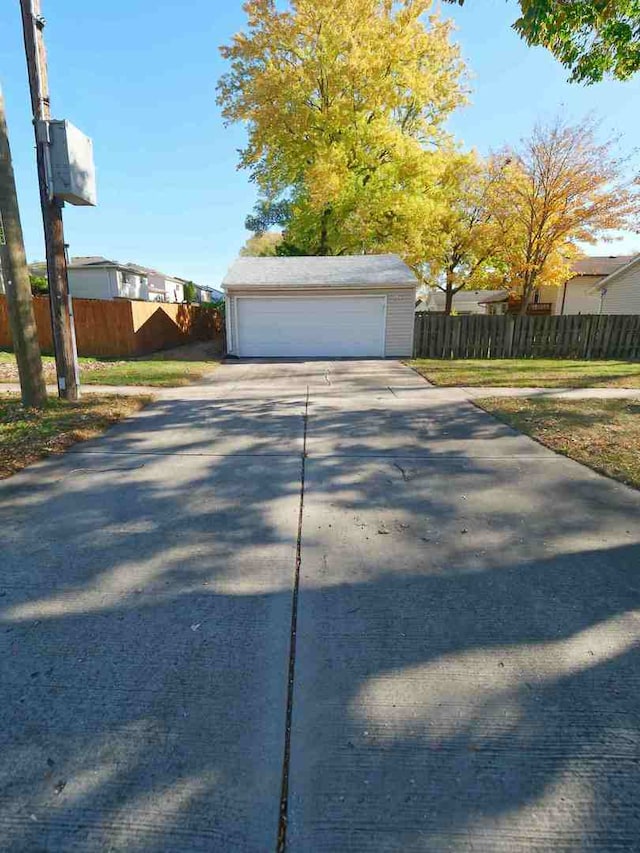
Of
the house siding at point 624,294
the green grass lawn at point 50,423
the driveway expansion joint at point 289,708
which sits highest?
the house siding at point 624,294

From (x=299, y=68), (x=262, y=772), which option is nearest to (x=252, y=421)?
(x=262, y=772)

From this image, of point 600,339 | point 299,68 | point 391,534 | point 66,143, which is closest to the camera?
point 391,534

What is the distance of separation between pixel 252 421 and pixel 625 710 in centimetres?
513

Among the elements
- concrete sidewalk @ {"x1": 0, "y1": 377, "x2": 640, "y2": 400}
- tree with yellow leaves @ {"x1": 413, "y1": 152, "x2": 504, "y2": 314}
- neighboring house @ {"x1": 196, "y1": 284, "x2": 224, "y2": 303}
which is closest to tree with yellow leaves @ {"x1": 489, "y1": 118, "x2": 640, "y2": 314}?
tree with yellow leaves @ {"x1": 413, "y1": 152, "x2": 504, "y2": 314}

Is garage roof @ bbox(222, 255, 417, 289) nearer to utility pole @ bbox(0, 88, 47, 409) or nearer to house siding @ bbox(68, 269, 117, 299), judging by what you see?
utility pole @ bbox(0, 88, 47, 409)

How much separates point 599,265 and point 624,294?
12808mm

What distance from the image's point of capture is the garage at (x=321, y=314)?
14836 millimetres

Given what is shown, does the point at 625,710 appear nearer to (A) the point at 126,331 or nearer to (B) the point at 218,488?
(B) the point at 218,488

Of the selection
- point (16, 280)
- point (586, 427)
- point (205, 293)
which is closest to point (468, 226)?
point (586, 427)

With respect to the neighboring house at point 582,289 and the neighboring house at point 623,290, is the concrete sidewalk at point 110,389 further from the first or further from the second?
the neighboring house at point 582,289

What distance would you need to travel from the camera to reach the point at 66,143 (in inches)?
229

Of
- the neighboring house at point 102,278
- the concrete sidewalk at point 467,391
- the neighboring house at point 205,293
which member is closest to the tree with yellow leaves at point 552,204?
the concrete sidewalk at point 467,391

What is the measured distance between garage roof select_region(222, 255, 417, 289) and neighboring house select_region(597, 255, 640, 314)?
11.2 meters

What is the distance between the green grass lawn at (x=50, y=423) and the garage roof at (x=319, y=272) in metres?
8.82
